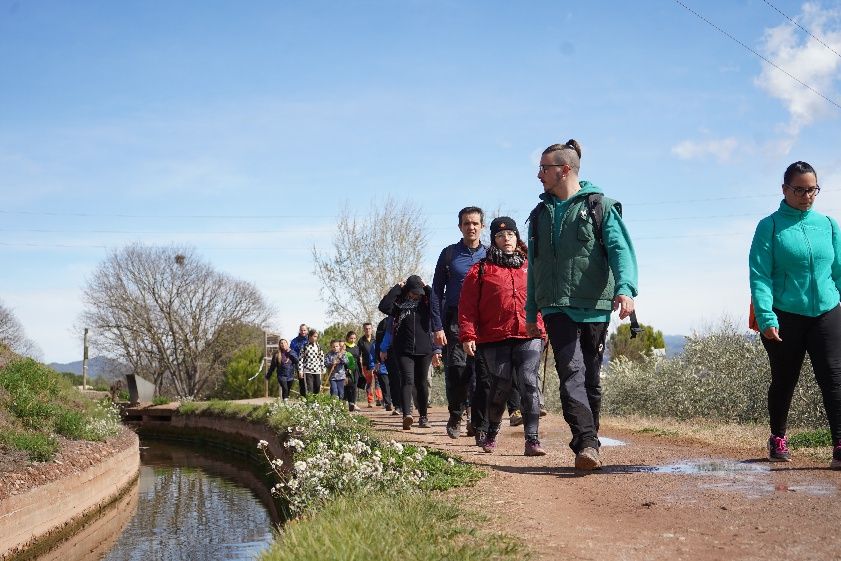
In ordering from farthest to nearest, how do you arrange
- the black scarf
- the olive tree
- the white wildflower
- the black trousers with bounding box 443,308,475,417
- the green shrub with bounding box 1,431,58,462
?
the olive tree
the green shrub with bounding box 1,431,58,462
the black trousers with bounding box 443,308,475,417
the black scarf
the white wildflower

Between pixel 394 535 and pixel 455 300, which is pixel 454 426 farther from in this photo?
pixel 394 535

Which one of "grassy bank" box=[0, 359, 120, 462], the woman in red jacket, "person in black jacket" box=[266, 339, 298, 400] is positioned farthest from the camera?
"person in black jacket" box=[266, 339, 298, 400]

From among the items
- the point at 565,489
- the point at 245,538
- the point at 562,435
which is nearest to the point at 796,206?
the point at 565,489

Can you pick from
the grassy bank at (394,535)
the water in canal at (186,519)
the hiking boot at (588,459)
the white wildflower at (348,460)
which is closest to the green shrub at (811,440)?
the hiking boot at (588,459)

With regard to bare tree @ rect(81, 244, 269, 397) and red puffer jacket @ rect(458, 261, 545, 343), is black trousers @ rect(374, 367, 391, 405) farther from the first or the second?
bare tree @ rect(81, 244, 269, 397)

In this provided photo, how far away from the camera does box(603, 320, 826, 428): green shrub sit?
1325 cm

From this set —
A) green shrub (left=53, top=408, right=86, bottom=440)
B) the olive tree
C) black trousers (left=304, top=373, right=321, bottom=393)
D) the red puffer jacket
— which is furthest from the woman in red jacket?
the olive tree

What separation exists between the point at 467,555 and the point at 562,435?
7338mm

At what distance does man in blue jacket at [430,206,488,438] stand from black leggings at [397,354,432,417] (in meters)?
1.43

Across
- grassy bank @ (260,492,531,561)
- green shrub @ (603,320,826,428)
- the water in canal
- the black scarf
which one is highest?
the black scarf

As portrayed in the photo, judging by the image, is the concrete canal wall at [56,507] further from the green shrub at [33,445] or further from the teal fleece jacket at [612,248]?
the teal fleece jacket at [612,248]

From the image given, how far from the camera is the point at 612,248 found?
6.61 meters

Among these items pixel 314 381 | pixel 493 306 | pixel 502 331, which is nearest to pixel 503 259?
pixel 493 306

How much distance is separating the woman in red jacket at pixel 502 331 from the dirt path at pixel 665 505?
0.42 m
